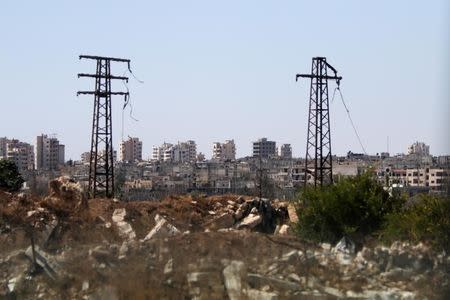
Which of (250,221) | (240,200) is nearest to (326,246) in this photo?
(250,221)

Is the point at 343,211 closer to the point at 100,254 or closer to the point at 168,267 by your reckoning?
the point at 168,267

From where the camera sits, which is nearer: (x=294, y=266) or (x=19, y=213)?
(x=294, y=266)

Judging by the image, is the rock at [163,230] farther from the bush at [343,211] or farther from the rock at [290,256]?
the rock at [290,256]

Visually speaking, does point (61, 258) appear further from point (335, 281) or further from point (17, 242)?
point (335, 281)

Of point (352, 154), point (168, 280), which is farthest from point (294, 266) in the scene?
point (352, 154)

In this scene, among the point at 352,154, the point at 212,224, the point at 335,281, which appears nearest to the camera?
the point at 335,281

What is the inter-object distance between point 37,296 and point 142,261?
2.01 metres

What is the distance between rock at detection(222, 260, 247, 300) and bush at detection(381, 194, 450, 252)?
364 cm

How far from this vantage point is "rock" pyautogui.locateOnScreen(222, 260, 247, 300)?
40.2 feet

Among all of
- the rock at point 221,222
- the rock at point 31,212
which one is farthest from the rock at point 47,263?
the rock at point 221,222

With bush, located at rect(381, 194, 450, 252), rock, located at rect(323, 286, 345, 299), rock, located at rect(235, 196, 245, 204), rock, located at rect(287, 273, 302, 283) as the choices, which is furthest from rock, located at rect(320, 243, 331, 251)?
rock, located at rect(235, 196, 245, 204)

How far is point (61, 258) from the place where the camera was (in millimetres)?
14375

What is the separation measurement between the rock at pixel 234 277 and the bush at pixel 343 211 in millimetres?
4181

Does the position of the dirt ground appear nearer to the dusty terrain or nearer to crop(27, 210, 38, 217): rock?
the dusty terrain
